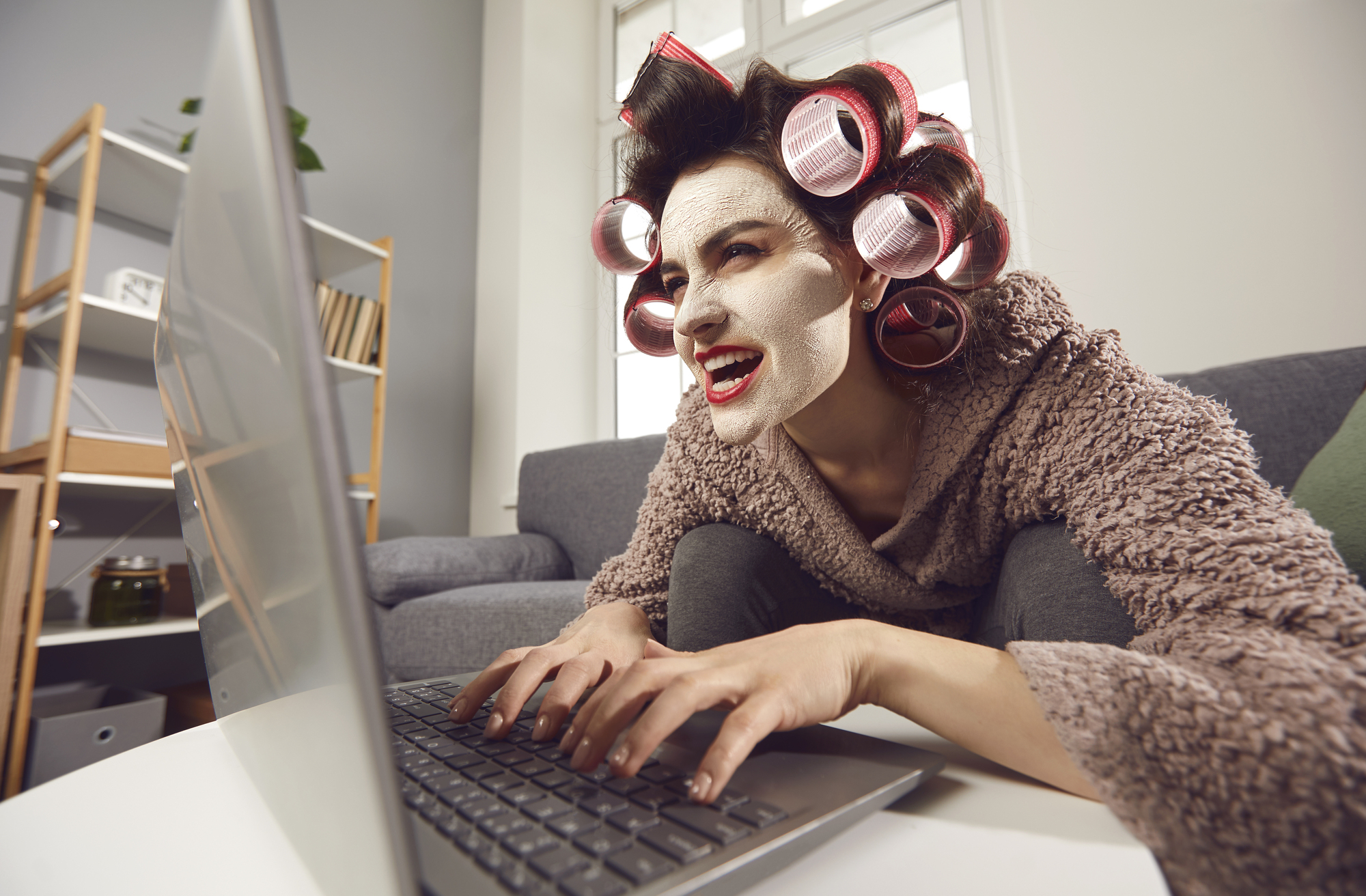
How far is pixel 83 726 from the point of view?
4.15 feet

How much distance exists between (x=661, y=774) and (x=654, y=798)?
1.0 inches

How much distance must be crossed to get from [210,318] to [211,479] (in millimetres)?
69

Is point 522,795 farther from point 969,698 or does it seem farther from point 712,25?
point 712,25

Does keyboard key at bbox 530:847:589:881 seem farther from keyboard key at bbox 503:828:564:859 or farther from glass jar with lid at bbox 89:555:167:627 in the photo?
glass jar with lid at bbox 89:555:167:627

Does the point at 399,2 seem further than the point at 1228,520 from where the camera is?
Yes

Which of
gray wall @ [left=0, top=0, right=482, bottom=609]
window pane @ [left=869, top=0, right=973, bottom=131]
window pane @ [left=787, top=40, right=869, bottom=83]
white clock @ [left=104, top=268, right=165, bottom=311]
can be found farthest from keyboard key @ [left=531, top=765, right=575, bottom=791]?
window pane @ [left=787, top=40, right=869, bottom=83]

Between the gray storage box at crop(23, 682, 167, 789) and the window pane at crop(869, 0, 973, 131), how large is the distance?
102 inches

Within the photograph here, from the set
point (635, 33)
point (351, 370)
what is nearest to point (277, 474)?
point (351, 370)

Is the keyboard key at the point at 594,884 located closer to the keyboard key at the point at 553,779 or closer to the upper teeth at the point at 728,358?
the keyboard key at the point at 553,779

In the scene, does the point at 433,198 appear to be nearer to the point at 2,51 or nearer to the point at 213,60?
the point at 2,51

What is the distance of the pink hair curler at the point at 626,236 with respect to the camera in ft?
2.59

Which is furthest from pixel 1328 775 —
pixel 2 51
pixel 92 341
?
pixel 2 51

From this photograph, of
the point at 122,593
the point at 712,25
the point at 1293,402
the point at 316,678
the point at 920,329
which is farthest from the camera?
the point at 712,25

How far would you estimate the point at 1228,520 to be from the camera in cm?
38
